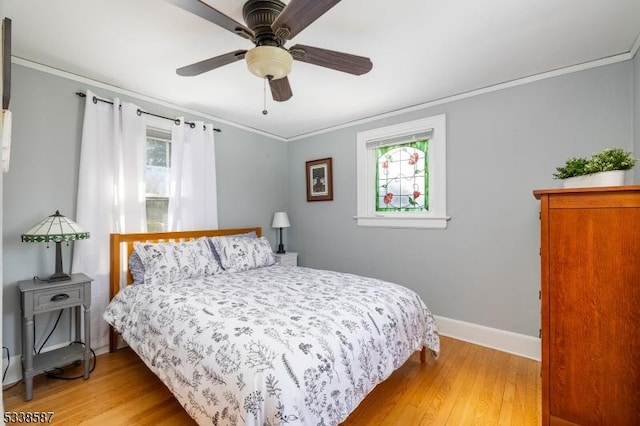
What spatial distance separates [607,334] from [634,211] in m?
0.54

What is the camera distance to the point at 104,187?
100.0 inches

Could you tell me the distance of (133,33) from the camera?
6.11ft

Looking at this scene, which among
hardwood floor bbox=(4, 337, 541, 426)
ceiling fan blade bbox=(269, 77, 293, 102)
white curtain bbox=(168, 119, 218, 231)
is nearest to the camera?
hardwood floor bbox=(4, 337, 541, 426)

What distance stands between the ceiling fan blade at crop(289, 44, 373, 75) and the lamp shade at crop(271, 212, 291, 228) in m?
2.45

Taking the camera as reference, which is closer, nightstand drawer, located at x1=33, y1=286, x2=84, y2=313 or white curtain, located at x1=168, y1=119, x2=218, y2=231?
nightstand drawer, located at x1=33, y1=286, x2=84, y2=313

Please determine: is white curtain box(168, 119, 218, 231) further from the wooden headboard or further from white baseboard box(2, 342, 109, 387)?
white baseboard box(2, 342, 109, 387)

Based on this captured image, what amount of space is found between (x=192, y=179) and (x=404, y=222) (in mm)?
2317

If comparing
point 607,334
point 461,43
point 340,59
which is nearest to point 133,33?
point 340,59

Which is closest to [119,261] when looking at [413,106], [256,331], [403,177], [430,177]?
[256,331]

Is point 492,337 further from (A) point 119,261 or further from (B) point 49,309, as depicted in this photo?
(B) point 49,309

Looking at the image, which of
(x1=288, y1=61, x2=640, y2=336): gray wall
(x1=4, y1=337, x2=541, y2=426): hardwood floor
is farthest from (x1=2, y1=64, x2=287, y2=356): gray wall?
(x1=288, y1=61, x2=640, y2=336): gray wall

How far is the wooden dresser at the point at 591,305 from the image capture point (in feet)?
4.02

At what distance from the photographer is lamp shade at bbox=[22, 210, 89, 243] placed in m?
1.96

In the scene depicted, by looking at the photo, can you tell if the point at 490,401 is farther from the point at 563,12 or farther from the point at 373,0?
the point at 373,0
